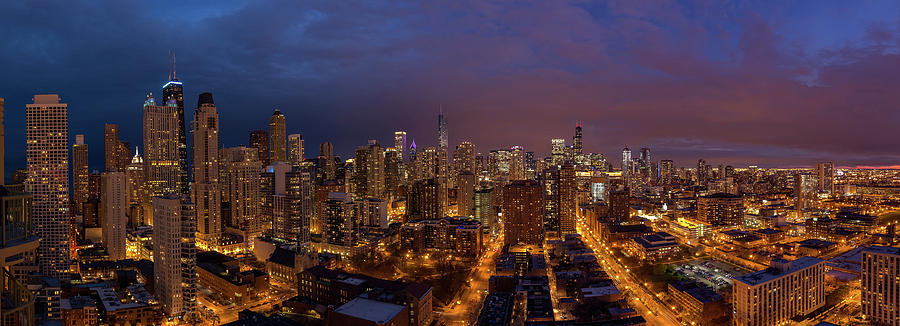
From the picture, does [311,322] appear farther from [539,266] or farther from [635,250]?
[635,250]

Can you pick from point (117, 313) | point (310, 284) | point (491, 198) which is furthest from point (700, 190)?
point (117, 313)

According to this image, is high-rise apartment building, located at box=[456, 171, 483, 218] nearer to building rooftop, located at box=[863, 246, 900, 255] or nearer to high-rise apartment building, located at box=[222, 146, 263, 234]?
high-rise apartment building, located at box=[222, 146, 263, 234]

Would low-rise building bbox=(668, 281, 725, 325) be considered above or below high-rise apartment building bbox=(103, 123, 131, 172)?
below

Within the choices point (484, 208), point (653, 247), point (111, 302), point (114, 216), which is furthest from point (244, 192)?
point (653, 247)

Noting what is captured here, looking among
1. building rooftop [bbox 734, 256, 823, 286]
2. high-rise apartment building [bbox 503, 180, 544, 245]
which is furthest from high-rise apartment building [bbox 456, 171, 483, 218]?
building rooftop [bbox 734, 256, 823, 286]

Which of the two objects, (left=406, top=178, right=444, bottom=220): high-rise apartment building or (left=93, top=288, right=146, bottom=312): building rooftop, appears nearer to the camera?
(left=93, top=288, right=146, bottom=312): building rooftop

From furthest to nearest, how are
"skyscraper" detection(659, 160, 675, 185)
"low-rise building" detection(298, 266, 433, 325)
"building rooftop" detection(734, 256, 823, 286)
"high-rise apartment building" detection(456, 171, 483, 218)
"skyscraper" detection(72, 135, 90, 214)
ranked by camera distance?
→ "skyscraper" detection(659, 160, 675, 185) < "high-rise apartment building" detection(456, 171, 483, 218) < "skyscraper" detection(72, 135, 90, 214) < "building rooftop" detection(734, 256, 823, 286) < "low-rise building" detection(298, 266, 433, 325)

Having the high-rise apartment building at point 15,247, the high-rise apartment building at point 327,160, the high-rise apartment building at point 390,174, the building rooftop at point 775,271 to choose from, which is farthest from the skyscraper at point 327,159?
the high-rise apartment building at point 15,247

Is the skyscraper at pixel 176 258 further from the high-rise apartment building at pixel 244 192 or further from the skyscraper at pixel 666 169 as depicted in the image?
the skyscraper at pixel 666 169
